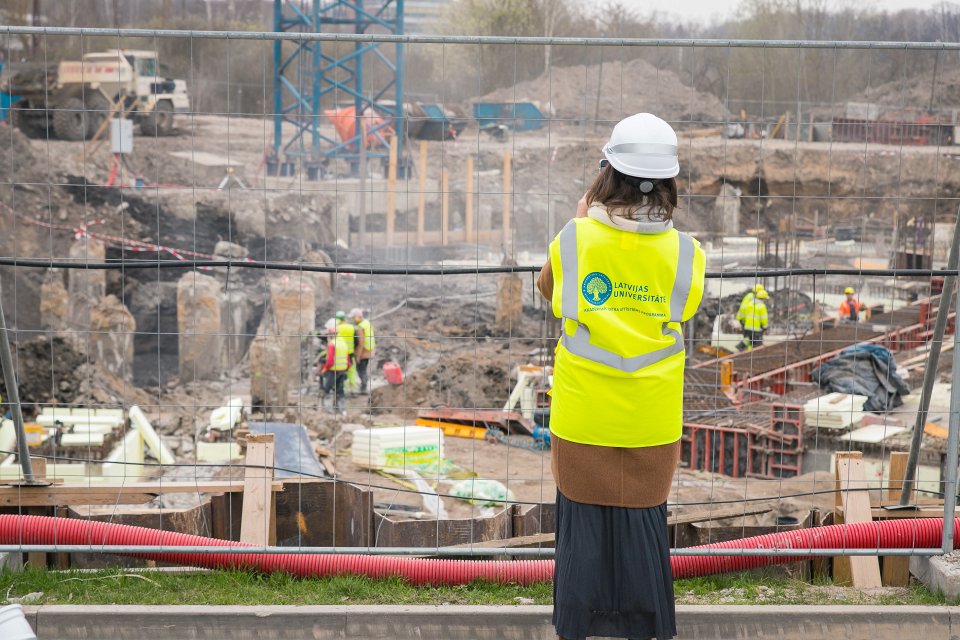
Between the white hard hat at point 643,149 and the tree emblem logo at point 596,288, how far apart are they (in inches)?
10.8

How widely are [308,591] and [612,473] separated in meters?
1.56

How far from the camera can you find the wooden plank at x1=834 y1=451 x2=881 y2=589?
13.3ft

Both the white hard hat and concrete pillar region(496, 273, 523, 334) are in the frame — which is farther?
concrete pillar region(496, 273, 523, 334)

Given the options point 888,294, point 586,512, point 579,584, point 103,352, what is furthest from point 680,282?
point 888,294

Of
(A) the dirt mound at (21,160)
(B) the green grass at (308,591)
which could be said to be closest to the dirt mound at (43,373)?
(A) the dirt mound at (21,160)

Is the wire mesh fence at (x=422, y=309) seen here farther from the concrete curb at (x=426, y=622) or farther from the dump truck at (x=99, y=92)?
the concrete curb at (x=426, y=622)

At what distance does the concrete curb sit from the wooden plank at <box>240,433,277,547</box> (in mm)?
708

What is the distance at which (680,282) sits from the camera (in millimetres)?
2688

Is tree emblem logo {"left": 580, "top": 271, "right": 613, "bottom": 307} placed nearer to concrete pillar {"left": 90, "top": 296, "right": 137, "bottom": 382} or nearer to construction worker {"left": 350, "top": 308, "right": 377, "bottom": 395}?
construction worker {"left": 350, "top": 308, "right": 377, "bottom": 395}

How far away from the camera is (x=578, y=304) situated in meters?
2.64

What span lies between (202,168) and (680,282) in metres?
27.1

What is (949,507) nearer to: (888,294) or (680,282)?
(680,282)

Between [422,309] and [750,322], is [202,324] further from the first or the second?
[750,322]

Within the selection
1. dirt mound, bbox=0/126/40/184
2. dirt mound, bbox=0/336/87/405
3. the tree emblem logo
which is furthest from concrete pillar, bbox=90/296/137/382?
the tree emblem logo
